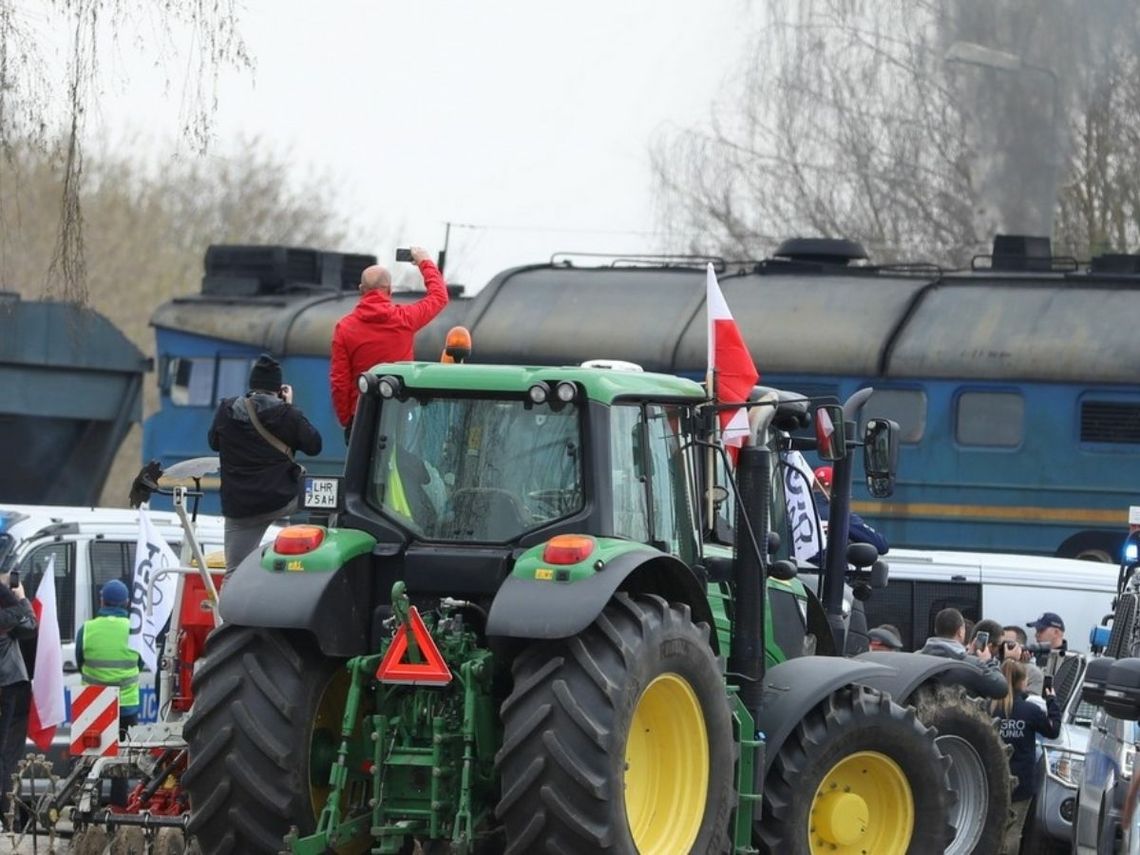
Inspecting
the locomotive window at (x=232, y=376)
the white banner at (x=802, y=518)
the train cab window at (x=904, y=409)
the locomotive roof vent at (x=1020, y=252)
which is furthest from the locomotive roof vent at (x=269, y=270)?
the white banner at (x=802, y=518)

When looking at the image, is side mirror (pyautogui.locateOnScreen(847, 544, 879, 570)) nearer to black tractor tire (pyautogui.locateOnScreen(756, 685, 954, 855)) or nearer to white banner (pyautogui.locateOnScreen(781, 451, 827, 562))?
white banner (pyautogui.locateOnScreen(781, 451, 827, 562))

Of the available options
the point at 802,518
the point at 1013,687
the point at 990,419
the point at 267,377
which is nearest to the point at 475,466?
the point at 267,377

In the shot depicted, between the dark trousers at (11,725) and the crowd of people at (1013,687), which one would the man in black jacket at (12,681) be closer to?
the dark trousers at (11,725)

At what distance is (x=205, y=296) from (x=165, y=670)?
1811cm

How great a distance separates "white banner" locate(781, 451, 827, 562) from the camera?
12391 millimetres

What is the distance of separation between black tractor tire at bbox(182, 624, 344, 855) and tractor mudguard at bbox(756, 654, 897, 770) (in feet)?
6.74

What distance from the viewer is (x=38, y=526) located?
16344mm

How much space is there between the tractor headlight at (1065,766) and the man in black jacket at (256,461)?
436 cm

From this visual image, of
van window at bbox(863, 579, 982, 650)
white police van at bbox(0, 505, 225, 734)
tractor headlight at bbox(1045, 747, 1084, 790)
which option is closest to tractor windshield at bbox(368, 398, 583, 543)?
tractor headlight at bbox(1045, 747, 1084, 790)

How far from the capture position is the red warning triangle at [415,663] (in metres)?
8.70

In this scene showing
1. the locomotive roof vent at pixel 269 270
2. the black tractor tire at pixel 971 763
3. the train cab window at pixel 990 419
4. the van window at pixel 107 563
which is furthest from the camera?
the locomotive roof vent at pixel 269 270

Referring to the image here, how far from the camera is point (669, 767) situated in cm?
908

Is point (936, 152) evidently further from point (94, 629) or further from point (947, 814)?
point (947, 814)

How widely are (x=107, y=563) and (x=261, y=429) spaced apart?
585cm
